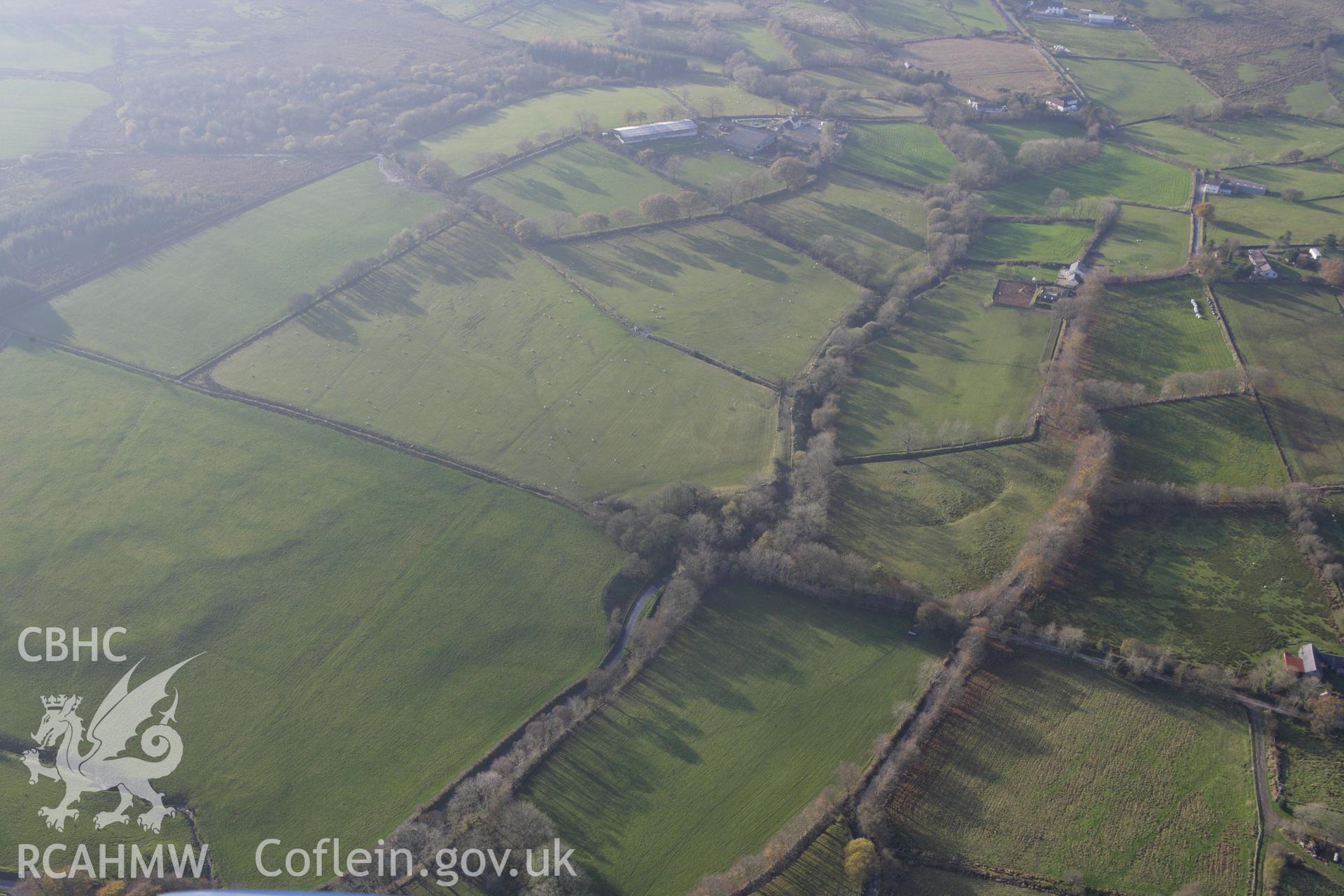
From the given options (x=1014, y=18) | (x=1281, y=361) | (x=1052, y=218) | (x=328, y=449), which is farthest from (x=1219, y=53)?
(x=328, y=449)

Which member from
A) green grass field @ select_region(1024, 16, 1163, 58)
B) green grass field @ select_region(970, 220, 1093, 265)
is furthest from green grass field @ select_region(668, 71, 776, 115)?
green grass field @ select_region(1024, 16, 1163, 58)

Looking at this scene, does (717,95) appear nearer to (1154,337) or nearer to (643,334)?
(643,334)

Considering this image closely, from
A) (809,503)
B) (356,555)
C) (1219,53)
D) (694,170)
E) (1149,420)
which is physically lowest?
(356,555)

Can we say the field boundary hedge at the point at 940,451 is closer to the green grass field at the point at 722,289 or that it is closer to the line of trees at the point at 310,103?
the green grass field at the point at 722,289

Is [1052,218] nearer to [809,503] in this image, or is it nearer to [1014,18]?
[809,503]

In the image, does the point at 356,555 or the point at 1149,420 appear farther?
the point at 1149,420

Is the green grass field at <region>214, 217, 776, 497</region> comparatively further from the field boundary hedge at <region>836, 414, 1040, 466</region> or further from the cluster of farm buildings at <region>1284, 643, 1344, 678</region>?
the cluster of farm buildings at <region>1284, 643, 1344, 678</region>
